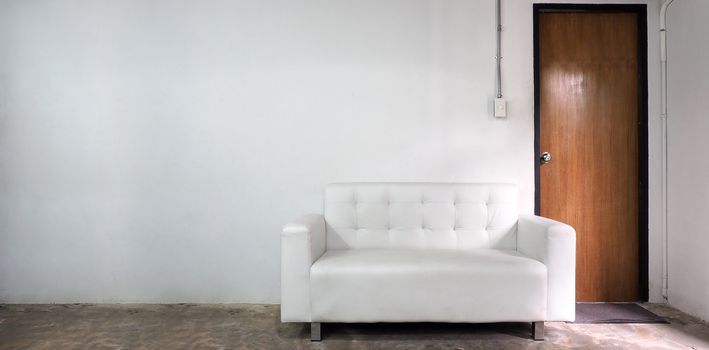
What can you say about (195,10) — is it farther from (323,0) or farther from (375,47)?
(375,47)

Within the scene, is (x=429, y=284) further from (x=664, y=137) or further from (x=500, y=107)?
(x=664, y=137)

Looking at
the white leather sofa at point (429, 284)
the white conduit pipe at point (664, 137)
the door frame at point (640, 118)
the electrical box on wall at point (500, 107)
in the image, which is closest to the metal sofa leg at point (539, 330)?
the white leather sofa at point (429, 284)

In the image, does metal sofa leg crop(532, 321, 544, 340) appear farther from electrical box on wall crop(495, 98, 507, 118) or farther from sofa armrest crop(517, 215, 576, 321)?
electrical box on wall crop(495, 98, 507, 118)

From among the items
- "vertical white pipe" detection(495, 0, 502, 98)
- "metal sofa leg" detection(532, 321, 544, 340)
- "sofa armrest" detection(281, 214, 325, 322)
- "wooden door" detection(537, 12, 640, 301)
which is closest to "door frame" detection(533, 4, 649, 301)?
"wooden door" detection(537, 12, 640, 301)

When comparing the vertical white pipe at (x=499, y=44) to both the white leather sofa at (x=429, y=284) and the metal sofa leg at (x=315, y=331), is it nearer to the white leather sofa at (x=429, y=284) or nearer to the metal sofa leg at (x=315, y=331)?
the white leather sofa at (x=429, y=284)

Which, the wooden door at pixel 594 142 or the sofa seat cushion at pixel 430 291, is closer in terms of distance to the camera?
the sofa seat cushion at pixel 430 291

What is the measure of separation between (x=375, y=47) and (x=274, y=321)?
1.93 meters

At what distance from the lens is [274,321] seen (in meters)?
2.68

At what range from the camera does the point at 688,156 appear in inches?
110

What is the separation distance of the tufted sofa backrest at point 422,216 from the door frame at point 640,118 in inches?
16.4

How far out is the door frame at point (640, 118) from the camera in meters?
3.03

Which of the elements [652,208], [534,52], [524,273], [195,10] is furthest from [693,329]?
[195,10]

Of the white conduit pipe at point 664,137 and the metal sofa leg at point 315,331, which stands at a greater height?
the white conduit pipe at point 664,137

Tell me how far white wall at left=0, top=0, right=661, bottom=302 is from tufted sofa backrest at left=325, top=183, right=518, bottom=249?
0.23 meters
